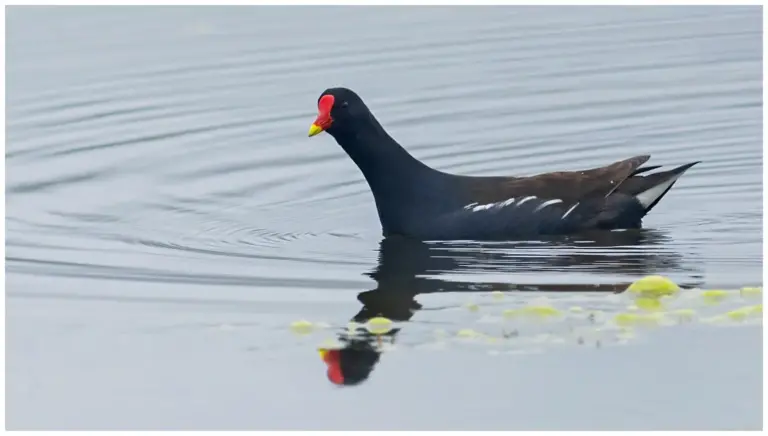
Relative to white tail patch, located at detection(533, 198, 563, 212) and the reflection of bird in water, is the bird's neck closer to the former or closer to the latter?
the reflection of bird in water

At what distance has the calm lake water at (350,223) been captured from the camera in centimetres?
737

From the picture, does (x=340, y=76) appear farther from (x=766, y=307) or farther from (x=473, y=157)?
(x=766, y=307)

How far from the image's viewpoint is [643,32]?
62.0 ft

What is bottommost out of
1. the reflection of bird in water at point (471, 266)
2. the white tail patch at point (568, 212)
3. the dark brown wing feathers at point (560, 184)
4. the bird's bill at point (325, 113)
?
the reflection of bird in water at point (471, 266)

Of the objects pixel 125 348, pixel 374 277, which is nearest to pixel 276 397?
A: pixel 125 348

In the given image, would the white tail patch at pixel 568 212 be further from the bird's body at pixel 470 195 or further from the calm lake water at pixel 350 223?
the calm lake water at pixel 350 223

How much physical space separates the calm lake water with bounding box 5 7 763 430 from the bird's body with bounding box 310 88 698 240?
0.25 metres

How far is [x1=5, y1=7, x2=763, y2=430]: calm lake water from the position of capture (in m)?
7.37

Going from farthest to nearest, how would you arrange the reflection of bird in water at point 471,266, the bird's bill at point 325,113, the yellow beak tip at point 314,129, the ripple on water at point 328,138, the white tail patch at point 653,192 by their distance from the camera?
the white tail patch at point 653,192 → the bird's bill at point 325,113 → the yellow beak tip at point 314,129 → the ripple on water at point 328,138 → the reflection of bird in water at point 471,266

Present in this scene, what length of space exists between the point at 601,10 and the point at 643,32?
124 cm

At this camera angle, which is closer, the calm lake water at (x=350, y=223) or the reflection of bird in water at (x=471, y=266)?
the calm lake water at (x=350, y=223)

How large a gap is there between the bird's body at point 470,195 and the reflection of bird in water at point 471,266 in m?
0.13

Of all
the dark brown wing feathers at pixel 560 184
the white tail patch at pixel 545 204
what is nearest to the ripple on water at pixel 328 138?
the white tail patch at pixel 545 204

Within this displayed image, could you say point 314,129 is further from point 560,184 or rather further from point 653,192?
point 653,192
